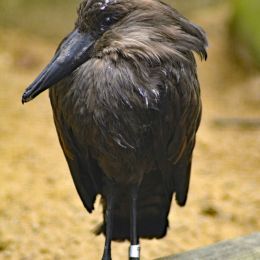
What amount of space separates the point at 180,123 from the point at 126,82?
0.85ft

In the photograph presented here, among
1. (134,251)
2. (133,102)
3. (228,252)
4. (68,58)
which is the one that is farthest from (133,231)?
(68,58)

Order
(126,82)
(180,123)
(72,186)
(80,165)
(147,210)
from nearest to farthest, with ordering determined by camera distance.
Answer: (126,82)
(180,123)
(80,165)
(147,210)
(72,186)

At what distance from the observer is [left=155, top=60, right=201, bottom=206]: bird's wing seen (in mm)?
2012

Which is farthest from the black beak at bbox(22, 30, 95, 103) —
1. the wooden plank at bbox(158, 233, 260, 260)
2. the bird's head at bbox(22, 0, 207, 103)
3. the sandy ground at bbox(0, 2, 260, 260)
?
the sandy ground at bbox(0, 2, 260, 260)

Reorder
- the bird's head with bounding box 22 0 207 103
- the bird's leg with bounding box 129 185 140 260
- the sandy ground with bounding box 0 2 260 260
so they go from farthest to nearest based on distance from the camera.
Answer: the sandy ground with bounding box 0 2 260 260 → the bird's leg with bounding box 129 185 140 260 → the bird's head with bounding box 22 0 207 103

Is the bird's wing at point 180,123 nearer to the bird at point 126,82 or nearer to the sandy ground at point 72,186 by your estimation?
the bird at point 126,82

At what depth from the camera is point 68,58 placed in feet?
6.50

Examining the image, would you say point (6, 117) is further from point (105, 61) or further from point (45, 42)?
point (105, 61)

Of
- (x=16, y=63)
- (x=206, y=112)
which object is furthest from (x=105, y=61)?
(x=16, y=63)

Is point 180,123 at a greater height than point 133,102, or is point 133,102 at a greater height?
point 133,102

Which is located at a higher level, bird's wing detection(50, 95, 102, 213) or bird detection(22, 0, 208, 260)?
bird detection(22, 0, 208, 260)

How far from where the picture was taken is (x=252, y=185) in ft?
14.1

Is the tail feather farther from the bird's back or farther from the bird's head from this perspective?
the bird's head

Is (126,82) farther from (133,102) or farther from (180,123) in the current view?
(180,123)
